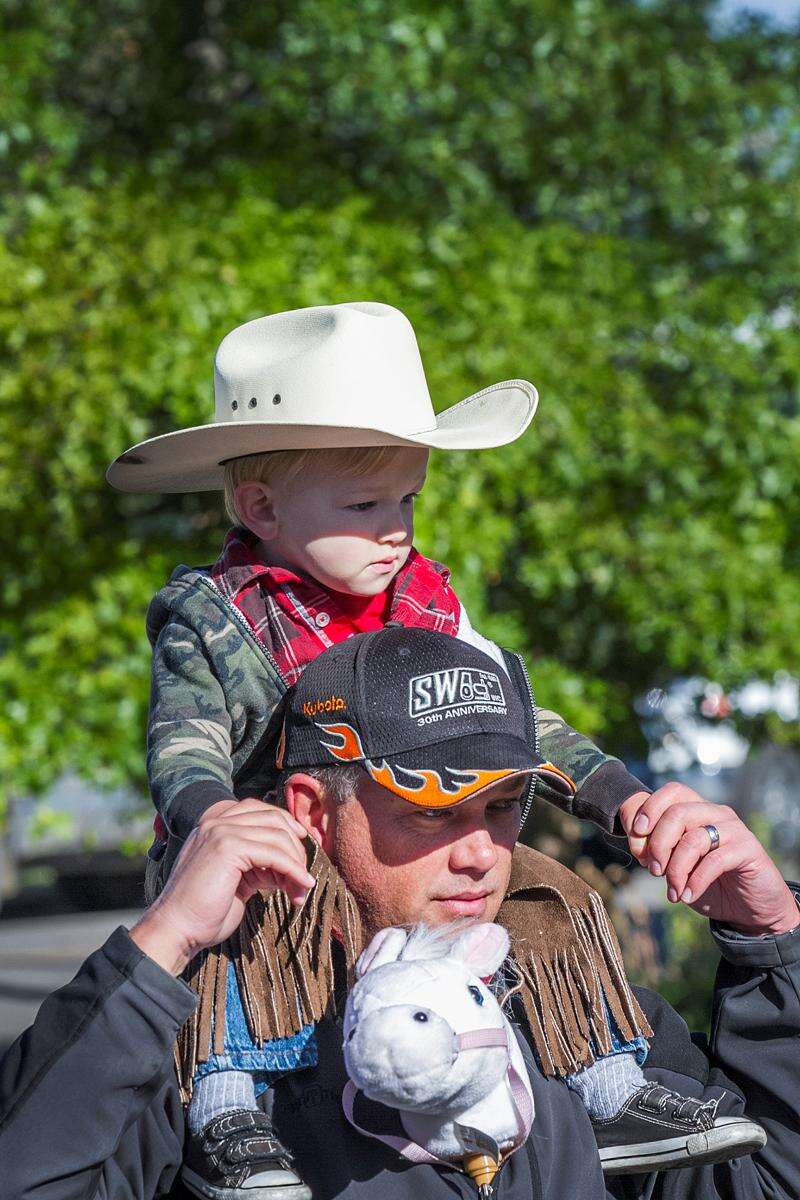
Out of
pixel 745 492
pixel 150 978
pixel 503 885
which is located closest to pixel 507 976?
pixel 503 885

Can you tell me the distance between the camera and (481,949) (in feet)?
5.87

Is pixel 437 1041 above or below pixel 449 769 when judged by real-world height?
below

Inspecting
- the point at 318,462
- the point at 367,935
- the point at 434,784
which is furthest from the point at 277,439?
the point at 367,935

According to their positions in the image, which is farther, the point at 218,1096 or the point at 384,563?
the point at 384,563

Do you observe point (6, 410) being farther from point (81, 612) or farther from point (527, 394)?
point (527, 394)

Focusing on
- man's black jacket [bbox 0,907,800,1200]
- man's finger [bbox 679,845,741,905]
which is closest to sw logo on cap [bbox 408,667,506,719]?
man's finger [bbox 679,845,741,905]

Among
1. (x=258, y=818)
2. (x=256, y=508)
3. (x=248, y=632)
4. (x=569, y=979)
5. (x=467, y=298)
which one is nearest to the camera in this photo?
(x=258, y=818)

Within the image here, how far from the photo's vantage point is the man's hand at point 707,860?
6.10 feet

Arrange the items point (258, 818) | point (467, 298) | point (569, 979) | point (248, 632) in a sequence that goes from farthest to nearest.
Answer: point (467, 298) < point (248, 632) < point (569, 979) < point (258, 818)

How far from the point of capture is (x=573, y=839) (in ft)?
20.3

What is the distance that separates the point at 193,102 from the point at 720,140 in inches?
89.1

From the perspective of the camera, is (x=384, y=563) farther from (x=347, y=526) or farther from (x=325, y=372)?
(x=325, y=372)

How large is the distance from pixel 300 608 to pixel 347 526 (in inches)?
5.9

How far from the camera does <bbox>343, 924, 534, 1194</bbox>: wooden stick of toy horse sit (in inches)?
62.6
